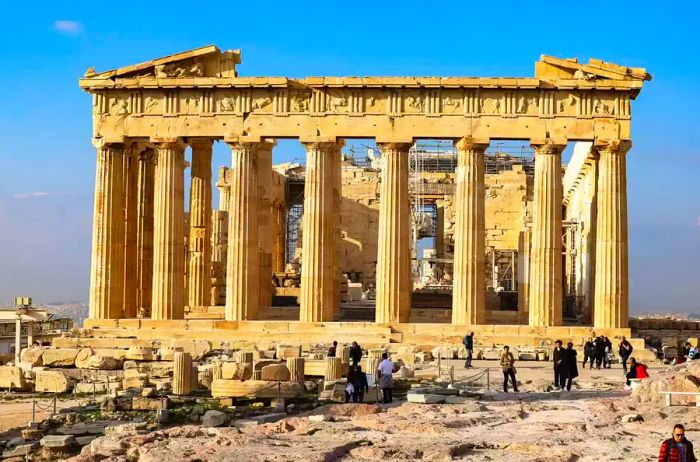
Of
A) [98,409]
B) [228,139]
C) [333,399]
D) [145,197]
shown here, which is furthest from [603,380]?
[145,197]

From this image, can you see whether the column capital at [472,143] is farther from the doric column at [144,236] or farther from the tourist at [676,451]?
the tourist at [676,451]

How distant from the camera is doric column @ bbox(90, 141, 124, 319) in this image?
144ft

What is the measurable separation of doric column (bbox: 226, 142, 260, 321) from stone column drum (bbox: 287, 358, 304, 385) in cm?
1281

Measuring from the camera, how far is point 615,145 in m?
41.9

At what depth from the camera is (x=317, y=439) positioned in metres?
21.6

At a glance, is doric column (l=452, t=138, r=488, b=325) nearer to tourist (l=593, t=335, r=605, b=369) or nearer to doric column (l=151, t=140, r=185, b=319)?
tourist (l=593, t=335, r=605, b=369)

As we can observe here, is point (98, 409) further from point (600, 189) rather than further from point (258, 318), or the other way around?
point (600, 189)

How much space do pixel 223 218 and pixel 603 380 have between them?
26.8 metres

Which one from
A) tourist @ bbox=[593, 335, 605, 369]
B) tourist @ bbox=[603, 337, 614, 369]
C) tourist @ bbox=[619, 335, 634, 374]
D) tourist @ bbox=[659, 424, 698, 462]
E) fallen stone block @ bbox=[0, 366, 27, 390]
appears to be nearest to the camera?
tourist @ bbox=[659, 424, 698, 462]

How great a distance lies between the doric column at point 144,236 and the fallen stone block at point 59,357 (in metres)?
7.81

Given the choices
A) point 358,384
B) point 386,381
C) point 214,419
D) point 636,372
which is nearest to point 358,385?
point 358,384

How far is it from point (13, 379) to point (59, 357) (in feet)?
11.5

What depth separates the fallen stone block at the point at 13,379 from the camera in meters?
34.6

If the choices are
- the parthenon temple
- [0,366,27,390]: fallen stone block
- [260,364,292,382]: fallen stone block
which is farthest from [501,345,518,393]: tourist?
[0,366,27,390]: fallen stone block
